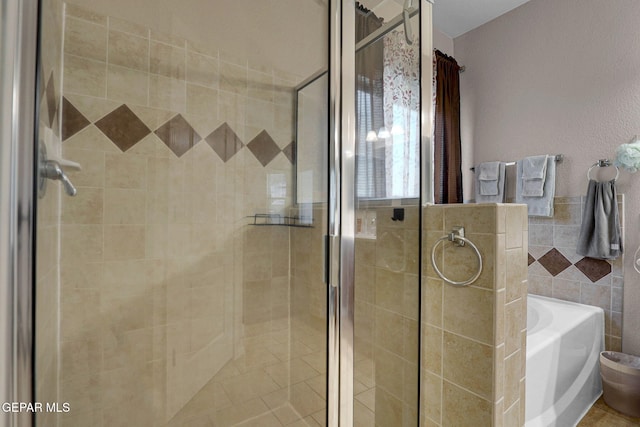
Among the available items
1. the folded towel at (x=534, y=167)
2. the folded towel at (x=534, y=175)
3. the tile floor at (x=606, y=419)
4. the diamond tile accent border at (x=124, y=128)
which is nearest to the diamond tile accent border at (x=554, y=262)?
→ the folded towel at (x=534, y=175)

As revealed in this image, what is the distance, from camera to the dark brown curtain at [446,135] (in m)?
2.50

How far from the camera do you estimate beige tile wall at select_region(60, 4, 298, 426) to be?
0.97 m

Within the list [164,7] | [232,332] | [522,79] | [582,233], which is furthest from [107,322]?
[522,79]

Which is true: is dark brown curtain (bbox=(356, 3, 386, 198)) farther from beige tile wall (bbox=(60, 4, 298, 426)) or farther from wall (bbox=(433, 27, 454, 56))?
wall (bbox=(433, 27, 454, 56))

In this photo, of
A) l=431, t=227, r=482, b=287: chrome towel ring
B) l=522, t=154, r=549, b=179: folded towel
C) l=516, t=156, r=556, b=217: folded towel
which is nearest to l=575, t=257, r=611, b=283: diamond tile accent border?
l=516, t=156, r=556, b=217: folded towel

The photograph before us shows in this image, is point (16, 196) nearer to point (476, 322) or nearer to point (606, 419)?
point (476, 322)

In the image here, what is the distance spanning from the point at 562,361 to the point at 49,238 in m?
2.08

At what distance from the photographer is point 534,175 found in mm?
2150

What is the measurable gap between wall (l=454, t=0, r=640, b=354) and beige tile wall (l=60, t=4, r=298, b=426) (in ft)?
6.78

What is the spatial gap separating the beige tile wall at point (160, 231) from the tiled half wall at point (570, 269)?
2.01m

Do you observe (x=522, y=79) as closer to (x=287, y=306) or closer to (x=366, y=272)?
(x=366, y=272)

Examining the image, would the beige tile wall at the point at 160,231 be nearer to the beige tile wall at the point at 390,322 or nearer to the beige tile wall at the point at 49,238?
the beige tile wall at the point at 49,238

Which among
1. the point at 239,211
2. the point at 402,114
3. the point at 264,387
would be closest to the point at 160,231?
the point at 239,211

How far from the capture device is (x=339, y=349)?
3.14 ft
